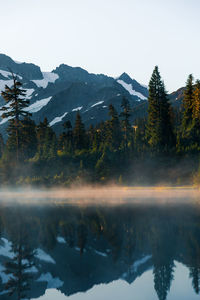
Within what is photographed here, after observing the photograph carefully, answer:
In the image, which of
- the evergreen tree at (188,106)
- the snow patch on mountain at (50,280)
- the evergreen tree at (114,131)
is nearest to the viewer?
the snow patch on mountain at (50,280)

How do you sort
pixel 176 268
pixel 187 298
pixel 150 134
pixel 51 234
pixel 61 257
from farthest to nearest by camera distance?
pixel 150 134 < pixel 51 234 < pixel 61 257 < pixel 176 268 < pixel 187 298

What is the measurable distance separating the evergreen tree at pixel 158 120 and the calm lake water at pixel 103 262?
113ft

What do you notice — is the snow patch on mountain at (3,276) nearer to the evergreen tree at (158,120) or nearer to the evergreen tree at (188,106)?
the evergreen tree at (158,120)

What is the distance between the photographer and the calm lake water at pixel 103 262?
5137 millimetres

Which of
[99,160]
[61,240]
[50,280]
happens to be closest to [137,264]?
[50,280]

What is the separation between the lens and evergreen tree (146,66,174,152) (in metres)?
44.9

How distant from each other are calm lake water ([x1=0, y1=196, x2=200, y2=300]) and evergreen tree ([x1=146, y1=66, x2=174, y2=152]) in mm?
34298

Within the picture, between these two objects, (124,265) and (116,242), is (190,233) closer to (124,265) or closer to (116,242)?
(116,242)

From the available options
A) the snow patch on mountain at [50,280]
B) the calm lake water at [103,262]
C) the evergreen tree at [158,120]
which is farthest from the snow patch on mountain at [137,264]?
the evergreen tree at [158,120]

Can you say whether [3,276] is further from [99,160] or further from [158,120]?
[158,120]

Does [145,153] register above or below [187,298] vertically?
above

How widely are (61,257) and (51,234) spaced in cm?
269

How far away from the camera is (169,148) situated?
43312 millimetres

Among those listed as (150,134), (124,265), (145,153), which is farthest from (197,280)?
(150,134)
